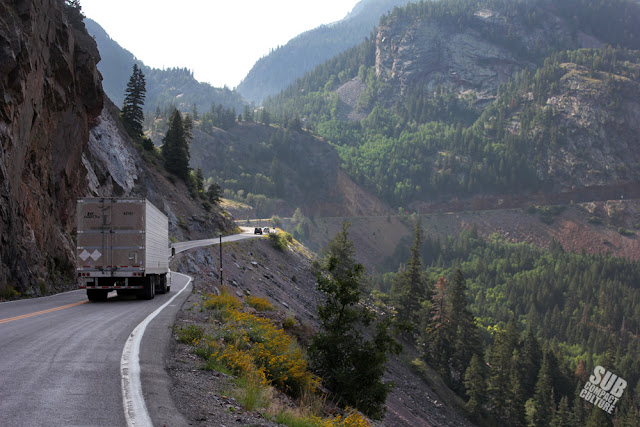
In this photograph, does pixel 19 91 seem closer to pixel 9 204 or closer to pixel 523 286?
pixel 9 204

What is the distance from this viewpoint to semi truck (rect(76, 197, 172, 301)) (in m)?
16.8

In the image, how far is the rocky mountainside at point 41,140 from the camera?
58.5 ft

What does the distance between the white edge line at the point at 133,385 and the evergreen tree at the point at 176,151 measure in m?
56.2

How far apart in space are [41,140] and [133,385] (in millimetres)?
20745

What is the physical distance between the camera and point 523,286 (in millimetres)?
132375

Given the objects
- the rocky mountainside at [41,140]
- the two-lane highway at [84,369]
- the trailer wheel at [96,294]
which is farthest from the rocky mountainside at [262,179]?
the two-lane highway at [84,369]

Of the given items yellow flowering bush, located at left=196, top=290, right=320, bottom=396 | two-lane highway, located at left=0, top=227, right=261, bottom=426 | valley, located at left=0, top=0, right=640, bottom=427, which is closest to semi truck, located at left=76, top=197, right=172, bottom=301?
valley, located at left=0, top=0, right=640, bottom=427

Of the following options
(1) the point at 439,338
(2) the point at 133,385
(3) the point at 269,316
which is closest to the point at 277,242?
(1) the point at 439,338

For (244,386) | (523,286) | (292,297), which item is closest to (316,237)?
(523,286)

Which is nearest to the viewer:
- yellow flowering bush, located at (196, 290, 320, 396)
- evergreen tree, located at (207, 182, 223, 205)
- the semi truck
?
yellow flowering bush, located at (196, 290, 320, 396)

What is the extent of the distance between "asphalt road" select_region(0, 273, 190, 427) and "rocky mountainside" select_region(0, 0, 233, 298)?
5.92 m

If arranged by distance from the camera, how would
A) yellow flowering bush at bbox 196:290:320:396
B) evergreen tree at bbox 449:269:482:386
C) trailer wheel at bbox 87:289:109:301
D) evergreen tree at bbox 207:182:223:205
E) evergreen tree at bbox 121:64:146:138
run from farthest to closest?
evergreen tree at bbox 207:182:223:205
evergreen tree at bbox 121:64:146:138
evergreen tree at bbox 449:269:482:386
trailer wheel at bbox 87:289:109:301
yellow flowering bush at bbox 196:290:320:396

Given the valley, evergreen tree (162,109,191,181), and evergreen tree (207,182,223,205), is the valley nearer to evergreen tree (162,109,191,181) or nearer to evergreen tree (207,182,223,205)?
evergreen tree (162,109,191,181)

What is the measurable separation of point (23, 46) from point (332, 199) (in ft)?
581
